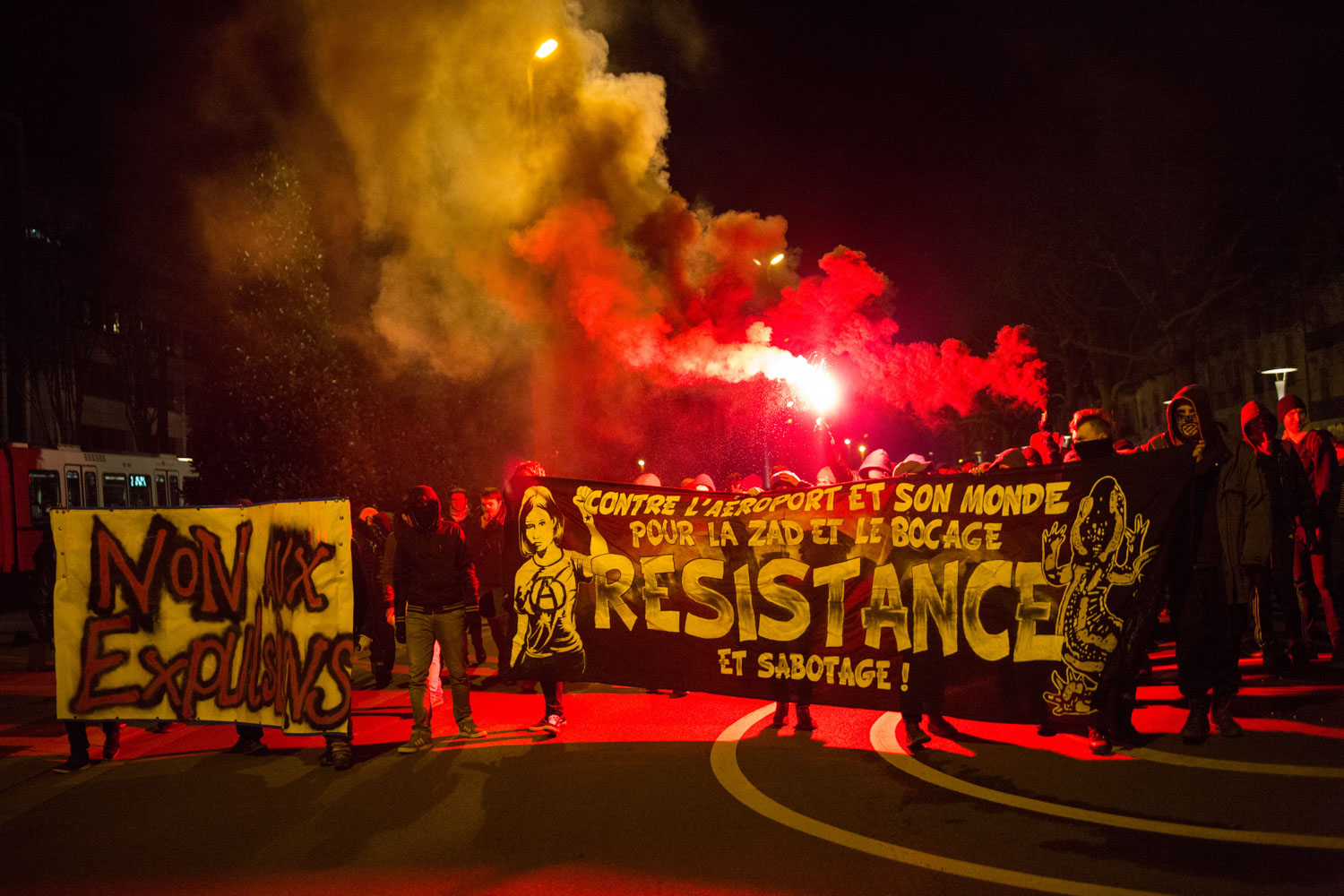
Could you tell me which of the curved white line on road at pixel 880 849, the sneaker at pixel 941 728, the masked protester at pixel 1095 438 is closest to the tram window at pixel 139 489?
the curved white line on road at pixel 880 849

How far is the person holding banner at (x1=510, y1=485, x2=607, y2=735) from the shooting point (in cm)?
710

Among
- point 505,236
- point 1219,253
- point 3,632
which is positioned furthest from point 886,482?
point 1219,253

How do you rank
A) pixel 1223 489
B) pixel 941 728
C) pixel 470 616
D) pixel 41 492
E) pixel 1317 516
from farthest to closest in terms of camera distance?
pixel 41 492
pixel 470 616
pixel 1317 516
pixel 941 728
pixel 1223 489

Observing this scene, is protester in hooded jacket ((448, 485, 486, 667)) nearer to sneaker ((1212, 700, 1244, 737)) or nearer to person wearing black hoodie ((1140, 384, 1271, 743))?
person wearing black hoodie ((1140, 384, 1271, 743))

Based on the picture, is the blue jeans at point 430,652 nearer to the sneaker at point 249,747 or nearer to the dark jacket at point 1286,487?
the sneaker at point 249,747

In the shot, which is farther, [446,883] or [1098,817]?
[1098,817]

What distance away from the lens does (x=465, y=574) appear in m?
7.04

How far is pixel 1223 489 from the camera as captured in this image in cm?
604

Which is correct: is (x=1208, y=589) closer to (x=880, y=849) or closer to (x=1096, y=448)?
(x=1096, y=448)

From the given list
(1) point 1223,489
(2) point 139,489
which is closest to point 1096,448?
(1) point 1223,489

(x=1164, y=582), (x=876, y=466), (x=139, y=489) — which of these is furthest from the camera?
(x=139, y=489)

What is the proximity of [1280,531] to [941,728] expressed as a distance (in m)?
3.33

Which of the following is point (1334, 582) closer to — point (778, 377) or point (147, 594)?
point (778, 377)

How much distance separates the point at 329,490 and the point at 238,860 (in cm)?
1910
